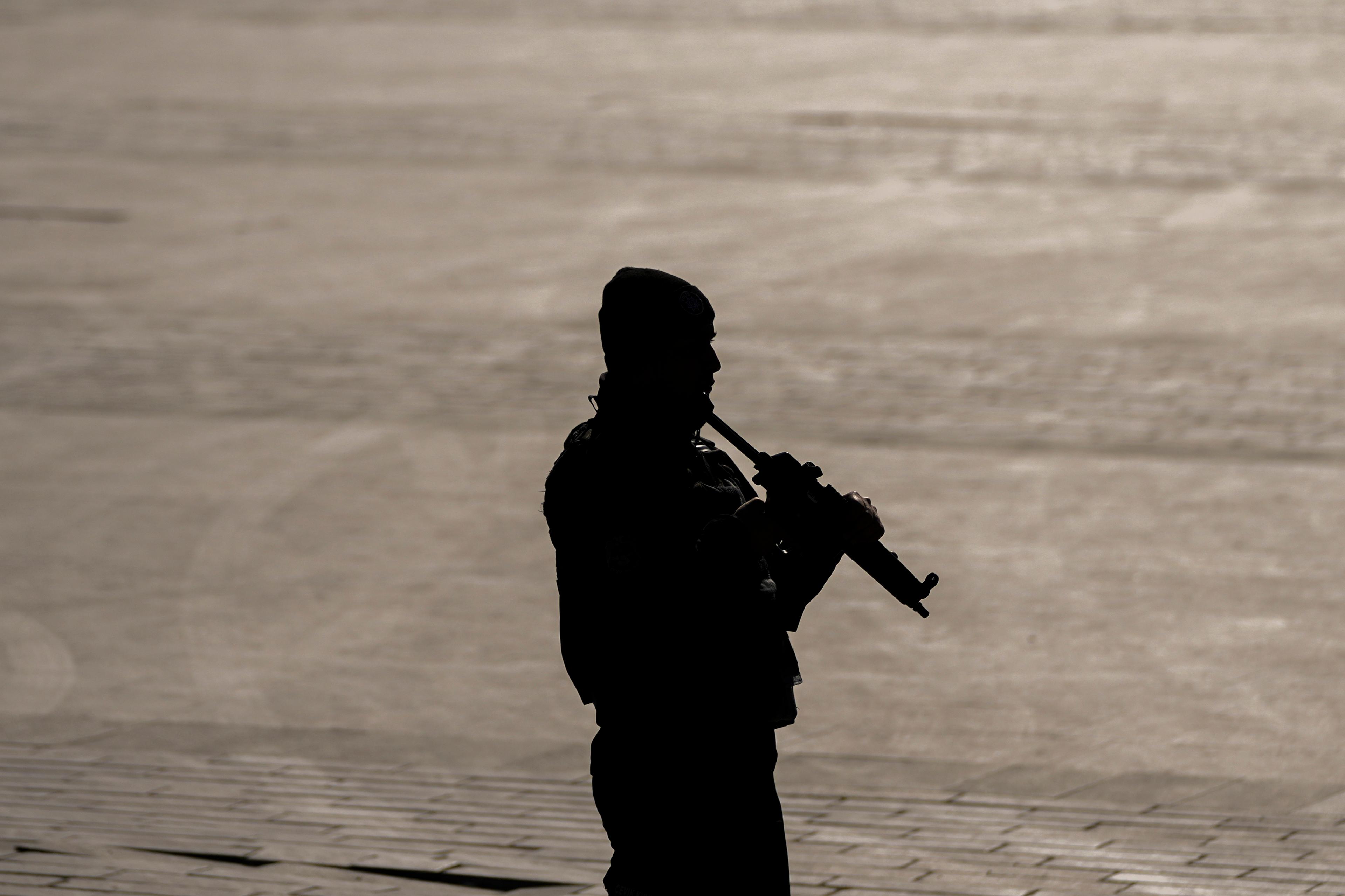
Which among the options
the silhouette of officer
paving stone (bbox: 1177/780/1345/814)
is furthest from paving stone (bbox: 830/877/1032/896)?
the silhouette of officer

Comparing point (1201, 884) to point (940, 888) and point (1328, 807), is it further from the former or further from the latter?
point (1328, 807)

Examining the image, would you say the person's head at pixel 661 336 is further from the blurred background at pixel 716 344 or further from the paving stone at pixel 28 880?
the blurred background at pixel 716 344

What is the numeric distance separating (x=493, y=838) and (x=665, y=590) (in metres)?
2.91

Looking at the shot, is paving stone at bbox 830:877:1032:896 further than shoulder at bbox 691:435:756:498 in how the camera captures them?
Yes

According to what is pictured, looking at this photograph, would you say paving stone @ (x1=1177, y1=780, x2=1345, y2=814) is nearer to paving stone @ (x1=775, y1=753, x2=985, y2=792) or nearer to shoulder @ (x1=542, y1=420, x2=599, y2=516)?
paving stone @ (x1=775, y1=753, x2=985, y2=792)

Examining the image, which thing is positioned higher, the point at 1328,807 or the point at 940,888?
the point at 1328,807

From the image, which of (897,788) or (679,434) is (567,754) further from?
(679,434)

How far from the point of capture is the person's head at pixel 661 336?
404 centimetres

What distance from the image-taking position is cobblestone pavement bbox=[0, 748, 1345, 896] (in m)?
6.26

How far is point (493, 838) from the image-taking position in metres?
6.66

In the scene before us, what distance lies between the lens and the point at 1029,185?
17234mm

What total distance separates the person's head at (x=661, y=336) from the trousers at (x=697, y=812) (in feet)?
2.30

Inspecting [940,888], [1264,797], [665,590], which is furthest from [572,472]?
[1264,797]

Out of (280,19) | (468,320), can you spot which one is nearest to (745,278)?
(468,320)
